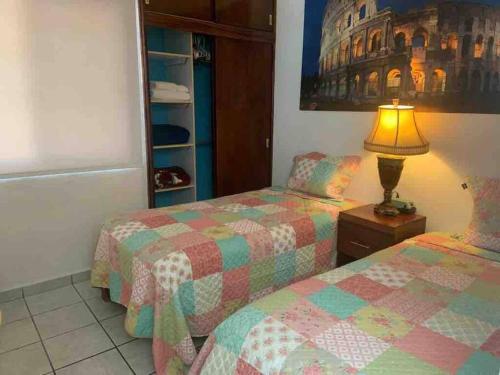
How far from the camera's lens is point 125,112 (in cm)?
281

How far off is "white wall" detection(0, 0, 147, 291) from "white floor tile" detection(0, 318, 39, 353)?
1.31 feet

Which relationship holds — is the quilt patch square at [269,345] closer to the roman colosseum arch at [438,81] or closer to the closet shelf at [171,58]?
the roman colosseum arch at [438,81]

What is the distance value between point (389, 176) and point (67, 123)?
2.20 metres

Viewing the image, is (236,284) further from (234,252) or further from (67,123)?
(67,123)

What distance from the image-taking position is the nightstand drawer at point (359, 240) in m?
2.30

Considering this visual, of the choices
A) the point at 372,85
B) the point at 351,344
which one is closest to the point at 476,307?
the point at 351,344

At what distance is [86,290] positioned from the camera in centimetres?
269

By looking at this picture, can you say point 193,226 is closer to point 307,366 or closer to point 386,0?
point 307,366

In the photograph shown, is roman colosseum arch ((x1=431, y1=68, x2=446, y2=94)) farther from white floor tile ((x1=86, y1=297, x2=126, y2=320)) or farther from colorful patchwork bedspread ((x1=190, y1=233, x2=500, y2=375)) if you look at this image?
white floor tile ((x1=86, y1=297, x2=126, y2=320))

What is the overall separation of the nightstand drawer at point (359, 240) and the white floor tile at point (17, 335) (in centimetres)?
193

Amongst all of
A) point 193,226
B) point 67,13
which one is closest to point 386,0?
point 193,226

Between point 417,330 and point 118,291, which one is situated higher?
point 417,330

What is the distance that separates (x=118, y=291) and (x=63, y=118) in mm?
1267

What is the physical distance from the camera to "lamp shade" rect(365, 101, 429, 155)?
227cm
